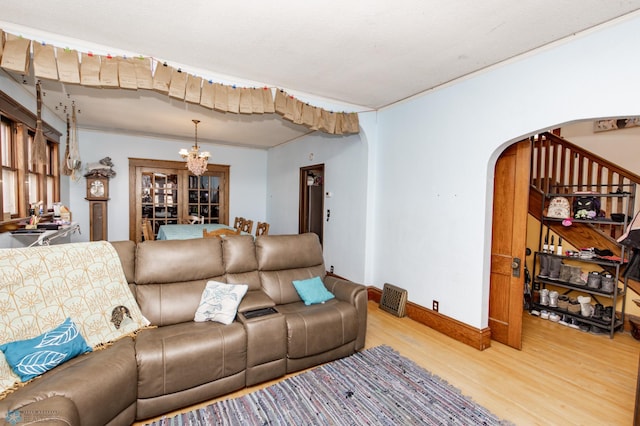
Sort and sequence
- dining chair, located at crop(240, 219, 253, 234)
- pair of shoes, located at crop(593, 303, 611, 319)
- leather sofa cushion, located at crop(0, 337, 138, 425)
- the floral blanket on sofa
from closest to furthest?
1. leather sofa cushion, located at crop(0, 337, 138, 425)
2. the floral blanket on sofa
3. pair of shoes, located at crop(593, 303, 611, 319)
4. dining chair, located at crop(240, 219, 253, 234)

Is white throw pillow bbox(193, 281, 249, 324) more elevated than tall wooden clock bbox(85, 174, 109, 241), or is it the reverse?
tall wooden clock bbox(85, 174, 109, 241)

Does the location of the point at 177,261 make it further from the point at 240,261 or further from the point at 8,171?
the point at 8,171

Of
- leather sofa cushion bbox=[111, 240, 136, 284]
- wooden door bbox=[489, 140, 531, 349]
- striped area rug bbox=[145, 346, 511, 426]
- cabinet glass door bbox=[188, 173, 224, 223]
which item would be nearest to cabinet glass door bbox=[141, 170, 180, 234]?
cabinet glass door bbox=[188, 173, 224, 223]

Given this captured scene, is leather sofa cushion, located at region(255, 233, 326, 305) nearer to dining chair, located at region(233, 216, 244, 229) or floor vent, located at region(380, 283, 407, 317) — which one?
floor vent, located at region(380, 283, 407, 317)

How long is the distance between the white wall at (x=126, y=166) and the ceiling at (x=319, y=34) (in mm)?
2529

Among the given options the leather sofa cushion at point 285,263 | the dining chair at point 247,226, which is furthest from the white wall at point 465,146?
the dining chair at point 247,226

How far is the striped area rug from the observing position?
6.26ft

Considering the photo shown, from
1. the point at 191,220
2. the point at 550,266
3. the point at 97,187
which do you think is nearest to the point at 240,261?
the point at 550,266

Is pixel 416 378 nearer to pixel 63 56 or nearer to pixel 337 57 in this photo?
pixel 337 57

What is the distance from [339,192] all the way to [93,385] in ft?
A: 12.4

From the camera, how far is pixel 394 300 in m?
3.68

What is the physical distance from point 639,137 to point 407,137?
311 cm

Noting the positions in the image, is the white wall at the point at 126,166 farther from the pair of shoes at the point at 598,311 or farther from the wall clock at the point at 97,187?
the pair of shoes at the point at 598,311

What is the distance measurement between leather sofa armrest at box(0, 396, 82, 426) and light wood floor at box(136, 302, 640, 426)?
1.07 m
